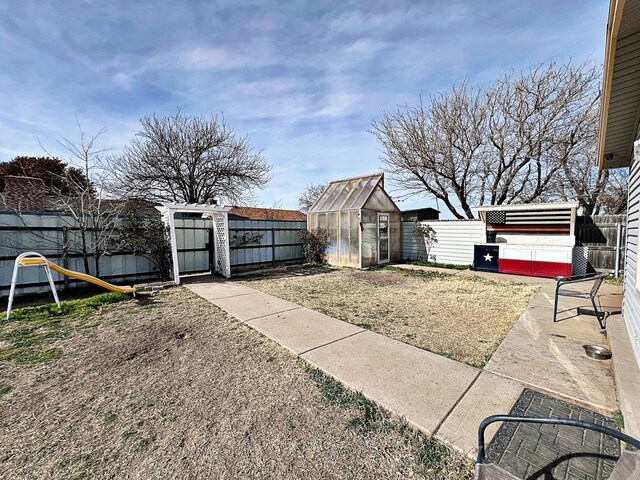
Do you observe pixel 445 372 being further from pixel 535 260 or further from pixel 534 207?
pixel 534 207

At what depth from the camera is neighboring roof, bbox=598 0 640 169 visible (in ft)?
7.16

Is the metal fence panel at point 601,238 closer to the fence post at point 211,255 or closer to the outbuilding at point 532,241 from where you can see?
the outbuilding at point 532,241

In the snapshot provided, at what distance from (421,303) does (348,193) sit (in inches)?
256

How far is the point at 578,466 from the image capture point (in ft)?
5.53

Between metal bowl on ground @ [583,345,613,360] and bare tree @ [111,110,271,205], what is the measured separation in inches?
532

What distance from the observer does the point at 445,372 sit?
2.83 m

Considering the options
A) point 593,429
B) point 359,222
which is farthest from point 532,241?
point 593,429

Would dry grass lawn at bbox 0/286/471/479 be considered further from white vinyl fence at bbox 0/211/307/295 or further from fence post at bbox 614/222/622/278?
fence post at bbox 614/222/622/278

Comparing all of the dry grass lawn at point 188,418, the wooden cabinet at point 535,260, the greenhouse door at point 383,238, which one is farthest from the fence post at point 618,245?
the dry grass lawn at point 188,418

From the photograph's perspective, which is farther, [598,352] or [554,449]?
[598,352]

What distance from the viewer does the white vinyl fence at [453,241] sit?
1016cm

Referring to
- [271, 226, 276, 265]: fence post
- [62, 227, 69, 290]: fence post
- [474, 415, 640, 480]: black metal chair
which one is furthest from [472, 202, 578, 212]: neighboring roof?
[62, 227, 69, 290]: fence post

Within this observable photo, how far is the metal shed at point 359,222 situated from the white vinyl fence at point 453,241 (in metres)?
1.17

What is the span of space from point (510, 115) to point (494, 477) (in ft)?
48.4
